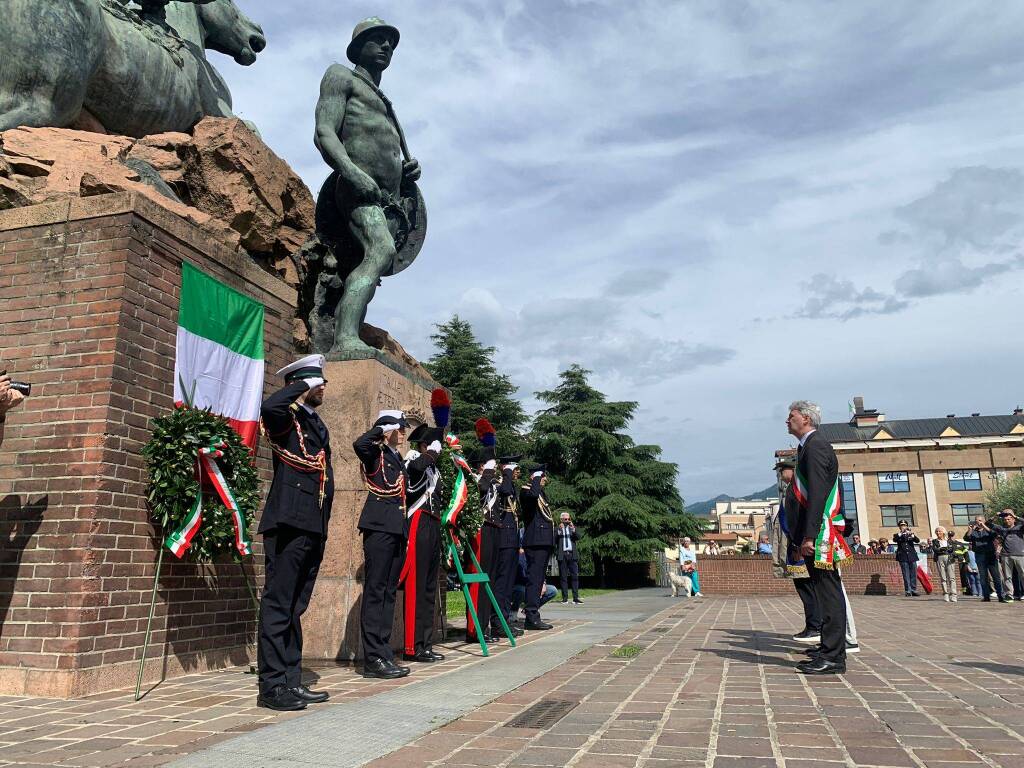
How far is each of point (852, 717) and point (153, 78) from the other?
8.43 m

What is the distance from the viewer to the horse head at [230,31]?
9.58m

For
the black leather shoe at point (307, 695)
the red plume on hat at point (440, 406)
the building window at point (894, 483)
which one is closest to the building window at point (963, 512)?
the building window at point (894, 483)

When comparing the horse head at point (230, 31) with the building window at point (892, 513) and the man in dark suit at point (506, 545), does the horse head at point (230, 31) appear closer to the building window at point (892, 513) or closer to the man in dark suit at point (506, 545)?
the man in dark suit at point (506, 545)

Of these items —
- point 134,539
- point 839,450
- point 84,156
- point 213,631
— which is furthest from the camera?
point 839,450

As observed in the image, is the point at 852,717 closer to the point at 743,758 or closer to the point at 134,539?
the point at 743,758

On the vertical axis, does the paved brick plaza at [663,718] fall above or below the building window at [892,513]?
below

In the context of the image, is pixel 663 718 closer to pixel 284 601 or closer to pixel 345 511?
pixel 284 601

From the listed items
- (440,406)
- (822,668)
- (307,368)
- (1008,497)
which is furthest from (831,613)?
(1008,497)

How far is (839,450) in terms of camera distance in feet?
217

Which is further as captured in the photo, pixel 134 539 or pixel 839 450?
pixel 839 450

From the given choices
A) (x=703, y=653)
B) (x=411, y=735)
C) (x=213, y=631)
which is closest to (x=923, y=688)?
(x=703, y=653)

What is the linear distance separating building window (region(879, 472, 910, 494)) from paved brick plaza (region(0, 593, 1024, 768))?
63276 millimetres

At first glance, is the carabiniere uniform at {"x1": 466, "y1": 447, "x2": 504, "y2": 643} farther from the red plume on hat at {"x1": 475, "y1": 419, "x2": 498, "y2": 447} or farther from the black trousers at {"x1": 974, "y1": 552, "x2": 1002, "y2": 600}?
the black trousers at {"x1": 974, "y1": 552, "x2": 1002, "y2": 600}

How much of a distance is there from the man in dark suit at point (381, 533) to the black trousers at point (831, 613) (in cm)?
304
